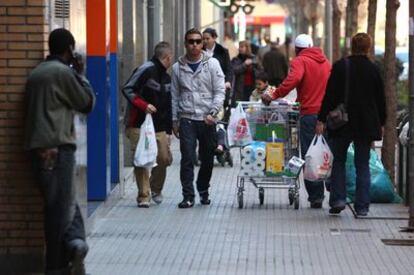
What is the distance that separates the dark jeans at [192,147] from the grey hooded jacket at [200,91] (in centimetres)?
11

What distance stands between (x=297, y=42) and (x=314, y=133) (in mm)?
1109

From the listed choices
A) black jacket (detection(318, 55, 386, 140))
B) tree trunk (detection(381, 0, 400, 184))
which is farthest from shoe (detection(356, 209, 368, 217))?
tree trunk (detection(381, 0, 400, 184))

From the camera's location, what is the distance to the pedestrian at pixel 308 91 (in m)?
13.1

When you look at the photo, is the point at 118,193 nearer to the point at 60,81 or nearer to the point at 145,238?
the point at 145,238

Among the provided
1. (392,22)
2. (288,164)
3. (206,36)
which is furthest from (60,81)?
(206,36)

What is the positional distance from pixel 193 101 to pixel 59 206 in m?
4.78

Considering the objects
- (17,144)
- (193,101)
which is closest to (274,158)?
(193,101)

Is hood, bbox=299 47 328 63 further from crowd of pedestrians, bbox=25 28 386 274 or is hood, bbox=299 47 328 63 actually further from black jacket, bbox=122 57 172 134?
black jacket, bbox=122 57 172 134

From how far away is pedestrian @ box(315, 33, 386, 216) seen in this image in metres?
12.1

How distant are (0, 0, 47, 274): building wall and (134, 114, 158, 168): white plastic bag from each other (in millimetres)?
3763

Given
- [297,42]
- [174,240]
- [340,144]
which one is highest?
[297,42]

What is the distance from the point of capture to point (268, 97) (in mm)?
13008

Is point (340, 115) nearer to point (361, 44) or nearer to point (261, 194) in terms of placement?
point (361, 44)

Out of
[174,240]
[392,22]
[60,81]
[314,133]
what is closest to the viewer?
[60,81]
